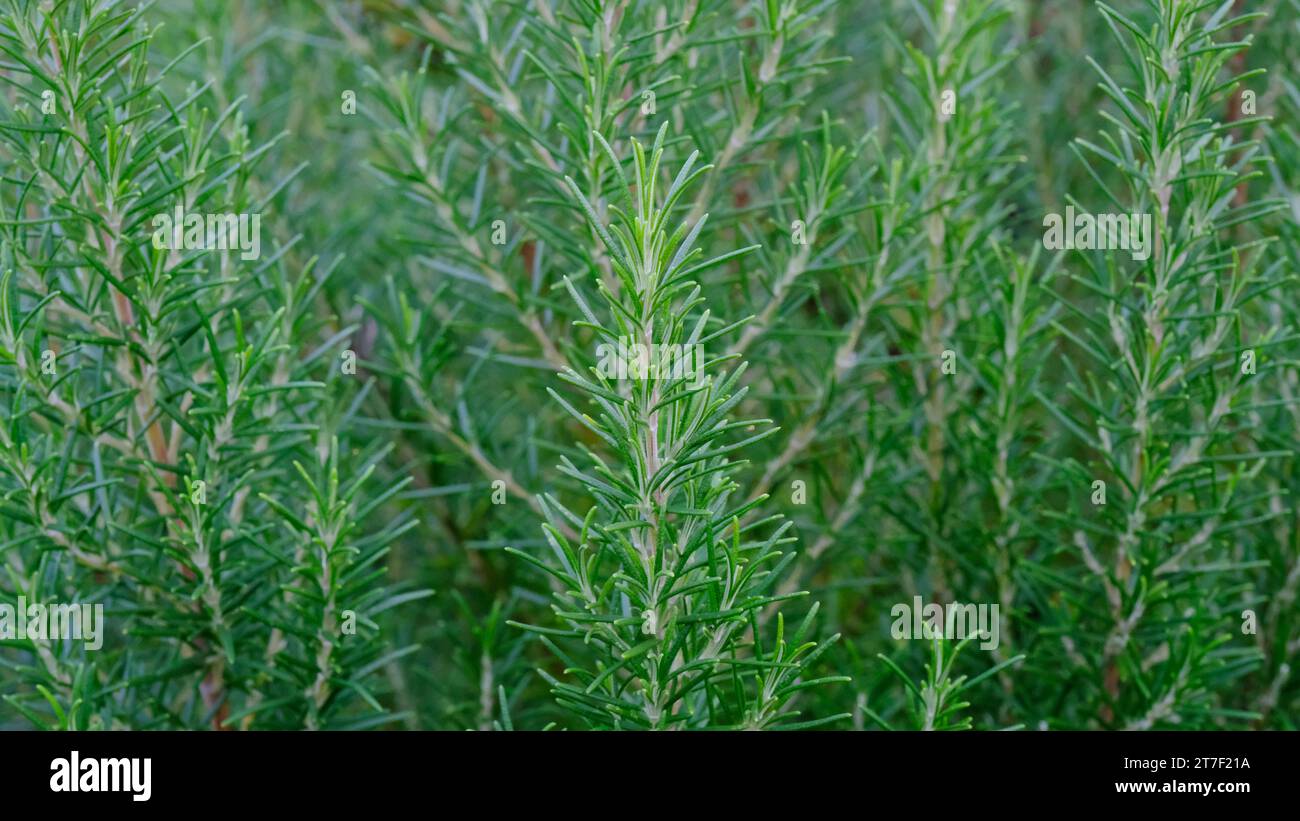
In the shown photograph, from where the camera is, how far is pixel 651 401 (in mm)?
692

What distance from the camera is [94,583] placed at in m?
0.98

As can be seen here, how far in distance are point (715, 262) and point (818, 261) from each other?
0.98 feet

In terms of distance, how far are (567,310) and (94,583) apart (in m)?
0.47

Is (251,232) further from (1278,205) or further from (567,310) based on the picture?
(1278,205)

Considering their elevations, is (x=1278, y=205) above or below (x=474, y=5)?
below

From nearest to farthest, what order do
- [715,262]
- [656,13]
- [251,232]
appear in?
[715,262] < [251,232] < [656,13]

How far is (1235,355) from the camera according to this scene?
89 cm

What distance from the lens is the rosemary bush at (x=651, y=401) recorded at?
0.78m

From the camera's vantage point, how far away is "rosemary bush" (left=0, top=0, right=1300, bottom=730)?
2.56 ft
